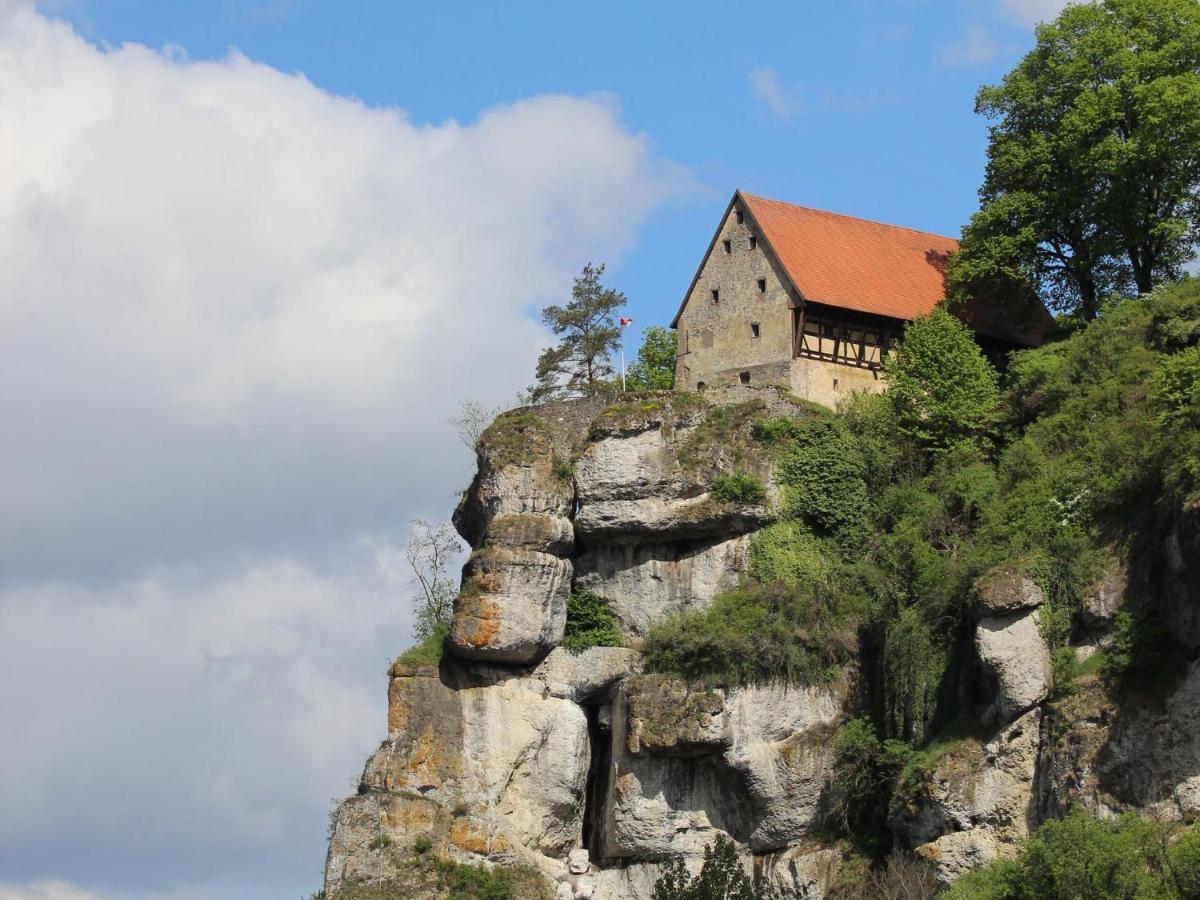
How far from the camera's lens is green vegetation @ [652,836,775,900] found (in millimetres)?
46250

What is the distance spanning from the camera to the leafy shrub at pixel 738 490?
178 ft

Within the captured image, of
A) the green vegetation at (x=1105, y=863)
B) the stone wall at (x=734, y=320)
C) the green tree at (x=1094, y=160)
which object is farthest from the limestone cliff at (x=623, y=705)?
the green tree at (x=1094, y=160)

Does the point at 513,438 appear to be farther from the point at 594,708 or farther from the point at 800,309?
the point at 800,309

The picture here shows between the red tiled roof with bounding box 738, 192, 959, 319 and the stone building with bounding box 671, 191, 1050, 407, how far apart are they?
0.14 ft

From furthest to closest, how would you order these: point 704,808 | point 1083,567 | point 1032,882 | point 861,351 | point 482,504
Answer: point 861,351 → point 482,504 → point 704,808 → point 1083,567 → point 1032,882

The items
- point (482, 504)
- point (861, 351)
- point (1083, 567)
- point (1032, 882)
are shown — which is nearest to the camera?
point (1032, 882)

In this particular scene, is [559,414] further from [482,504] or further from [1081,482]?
[1081,482]

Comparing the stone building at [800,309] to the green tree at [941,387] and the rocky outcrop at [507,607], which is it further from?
the rocky outcrop at [507,607]

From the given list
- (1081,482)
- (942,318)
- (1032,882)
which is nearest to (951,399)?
(942,318)

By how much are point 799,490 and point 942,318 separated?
6048 mm

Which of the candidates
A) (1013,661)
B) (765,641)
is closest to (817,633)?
(765,641)

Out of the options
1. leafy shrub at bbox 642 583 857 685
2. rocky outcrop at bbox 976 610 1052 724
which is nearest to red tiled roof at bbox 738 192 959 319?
leafy shrub at bbox 642 583 857 685

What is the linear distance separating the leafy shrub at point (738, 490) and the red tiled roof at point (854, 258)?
6607 mm

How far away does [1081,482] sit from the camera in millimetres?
49156
